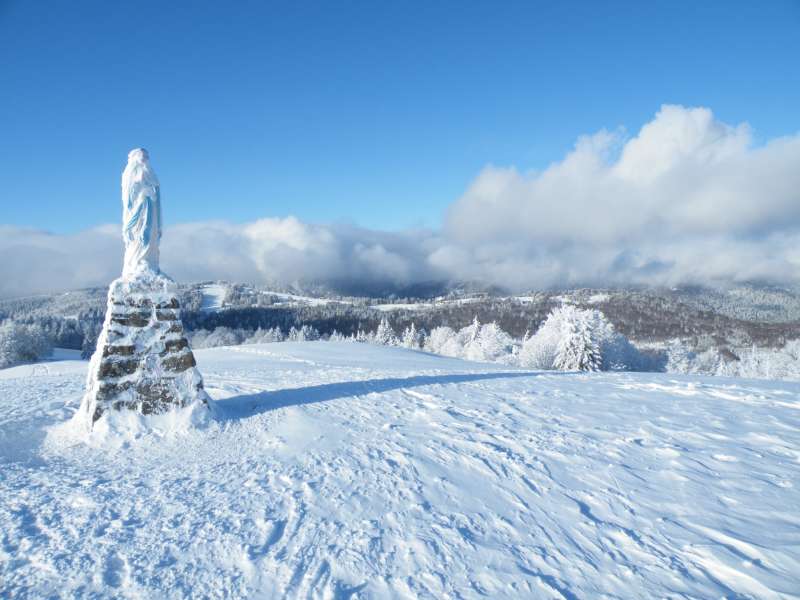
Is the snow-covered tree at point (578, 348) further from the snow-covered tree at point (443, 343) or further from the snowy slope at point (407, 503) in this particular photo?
the snow-covered tree at point (443, 343)

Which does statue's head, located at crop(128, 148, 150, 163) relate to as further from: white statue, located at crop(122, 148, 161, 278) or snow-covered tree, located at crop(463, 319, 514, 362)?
snow-covered tree, located at crop(463, 319, 514, 362)

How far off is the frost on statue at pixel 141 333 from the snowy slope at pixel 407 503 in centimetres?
88

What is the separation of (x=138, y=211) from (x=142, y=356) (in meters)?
3.25

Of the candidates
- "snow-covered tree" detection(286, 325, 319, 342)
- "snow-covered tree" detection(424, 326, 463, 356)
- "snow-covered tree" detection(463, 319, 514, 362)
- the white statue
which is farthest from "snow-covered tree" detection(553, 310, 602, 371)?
"snow-covered tree" detection(286, 325, 319, 342)

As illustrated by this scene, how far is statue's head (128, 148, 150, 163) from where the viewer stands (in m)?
9.46

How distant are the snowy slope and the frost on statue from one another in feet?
2.89

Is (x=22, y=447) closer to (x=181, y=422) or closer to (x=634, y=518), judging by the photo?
(x=181, y=422)

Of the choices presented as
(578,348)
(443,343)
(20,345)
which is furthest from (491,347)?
(20,345)

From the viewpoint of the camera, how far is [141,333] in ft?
29.0

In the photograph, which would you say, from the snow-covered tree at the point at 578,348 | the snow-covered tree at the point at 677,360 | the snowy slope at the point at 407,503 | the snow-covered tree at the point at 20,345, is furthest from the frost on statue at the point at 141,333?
the snow-covered tree at the point at 677,360

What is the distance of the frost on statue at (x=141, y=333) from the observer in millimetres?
8509

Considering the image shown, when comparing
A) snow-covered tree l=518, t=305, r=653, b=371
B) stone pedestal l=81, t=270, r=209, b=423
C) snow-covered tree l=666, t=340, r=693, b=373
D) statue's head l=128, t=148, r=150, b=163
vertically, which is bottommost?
snow-covered tree l=666, t=340, r=693, b=373

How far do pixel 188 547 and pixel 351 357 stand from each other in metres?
18.3

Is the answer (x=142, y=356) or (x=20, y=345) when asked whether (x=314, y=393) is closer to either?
(x=142, y=356)
